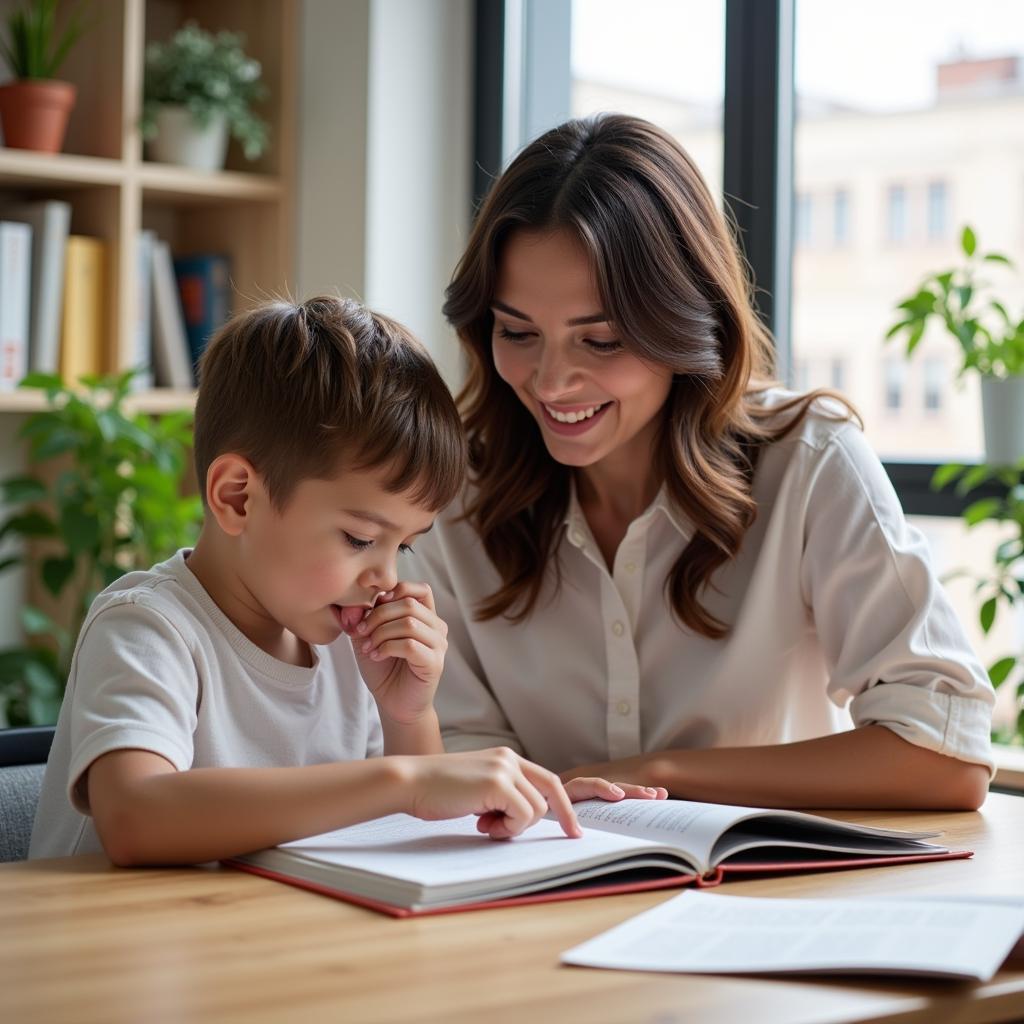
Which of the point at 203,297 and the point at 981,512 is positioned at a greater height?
the point at 203,297

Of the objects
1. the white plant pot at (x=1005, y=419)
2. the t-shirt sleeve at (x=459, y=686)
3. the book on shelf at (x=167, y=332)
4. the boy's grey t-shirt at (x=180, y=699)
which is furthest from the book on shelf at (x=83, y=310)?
the white plant pot at (x=1005, y=419)

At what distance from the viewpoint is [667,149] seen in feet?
5.48

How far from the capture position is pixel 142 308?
306 centimetres

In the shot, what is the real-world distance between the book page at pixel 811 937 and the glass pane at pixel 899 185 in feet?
4.76

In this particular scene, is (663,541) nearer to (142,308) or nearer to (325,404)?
(325,404)

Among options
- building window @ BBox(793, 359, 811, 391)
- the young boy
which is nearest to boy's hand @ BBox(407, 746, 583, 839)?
the young boy

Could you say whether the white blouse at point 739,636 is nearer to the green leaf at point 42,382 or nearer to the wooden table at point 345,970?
the wooden table at point 345,970

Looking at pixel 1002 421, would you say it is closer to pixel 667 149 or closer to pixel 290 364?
pixel 667 149

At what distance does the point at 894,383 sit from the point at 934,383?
0.25 feet

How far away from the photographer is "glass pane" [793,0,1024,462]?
8.01 ft

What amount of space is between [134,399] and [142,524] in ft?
1.14

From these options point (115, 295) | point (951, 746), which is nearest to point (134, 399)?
point (115, 295)

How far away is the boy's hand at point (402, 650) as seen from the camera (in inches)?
55.7

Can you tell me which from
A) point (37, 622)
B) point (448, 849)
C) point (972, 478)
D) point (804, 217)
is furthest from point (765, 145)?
point (448, 849)
